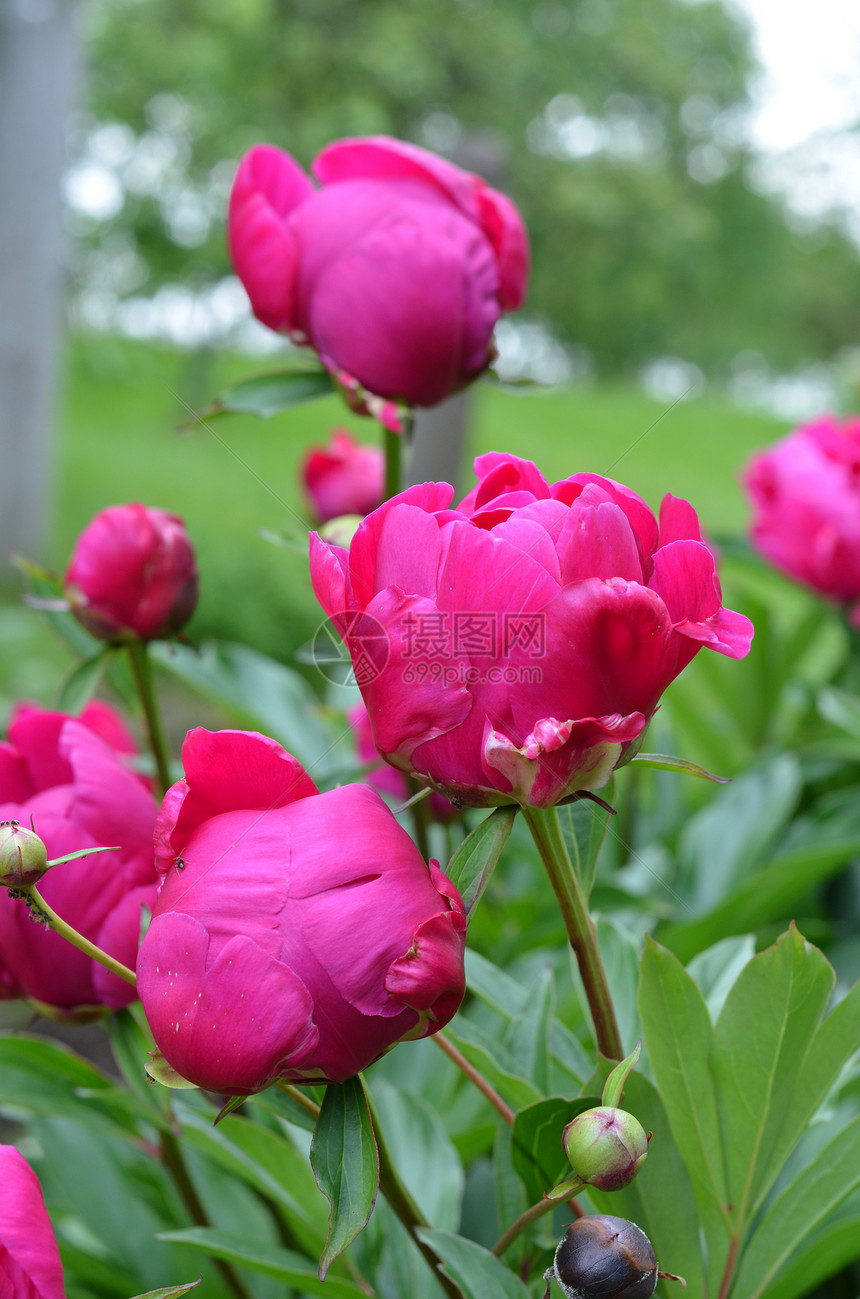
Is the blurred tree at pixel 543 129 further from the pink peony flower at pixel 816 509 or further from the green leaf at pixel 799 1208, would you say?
the green leaf at pixel 799 1208

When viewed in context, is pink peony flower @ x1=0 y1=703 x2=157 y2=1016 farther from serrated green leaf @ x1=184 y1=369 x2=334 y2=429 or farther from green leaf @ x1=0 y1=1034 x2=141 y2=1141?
serrated green leaf @ x1=184 y1=369 x2=334 y2=429

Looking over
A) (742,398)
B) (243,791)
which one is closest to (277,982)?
(243,791)

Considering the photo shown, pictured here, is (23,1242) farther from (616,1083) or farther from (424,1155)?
(424,1155)

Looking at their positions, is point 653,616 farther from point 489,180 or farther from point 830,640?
point 489,180

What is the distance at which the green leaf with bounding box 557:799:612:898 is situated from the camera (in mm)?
379

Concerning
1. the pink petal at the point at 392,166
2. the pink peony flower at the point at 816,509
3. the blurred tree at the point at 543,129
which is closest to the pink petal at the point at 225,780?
the pink petal at the point at 392,166

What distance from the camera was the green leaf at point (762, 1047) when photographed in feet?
1.16

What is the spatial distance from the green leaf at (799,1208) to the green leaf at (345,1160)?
0.61 ft

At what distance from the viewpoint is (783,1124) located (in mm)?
382

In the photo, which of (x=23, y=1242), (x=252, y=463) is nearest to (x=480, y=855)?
(x=23, y=1242)

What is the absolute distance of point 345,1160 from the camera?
29 centimetres

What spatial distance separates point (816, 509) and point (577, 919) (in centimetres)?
60

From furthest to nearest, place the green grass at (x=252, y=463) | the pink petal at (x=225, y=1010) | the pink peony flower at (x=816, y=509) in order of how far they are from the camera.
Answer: the green grass at (x=252, y=463), the pink peony flower at (x=816, y=509), the pink petal at (x=225, y=1010)

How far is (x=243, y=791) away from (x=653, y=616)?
117 mm
